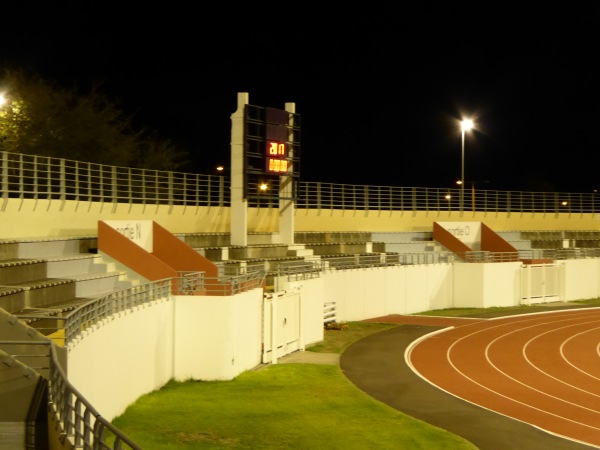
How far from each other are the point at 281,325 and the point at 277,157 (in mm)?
8607

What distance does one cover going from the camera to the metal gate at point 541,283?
39094 mm

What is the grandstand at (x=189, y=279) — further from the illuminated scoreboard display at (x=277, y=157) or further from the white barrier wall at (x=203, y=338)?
the illuminated scoreboard display at (x=277, y=157)

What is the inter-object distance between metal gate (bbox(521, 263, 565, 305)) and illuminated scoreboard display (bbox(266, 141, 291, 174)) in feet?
43.9

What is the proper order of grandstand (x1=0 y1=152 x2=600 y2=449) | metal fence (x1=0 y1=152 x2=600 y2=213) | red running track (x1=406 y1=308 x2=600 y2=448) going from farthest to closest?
1. metal fence (x1=0 y1=152 x2=600 y2=213)
2. red running track (x1=406 y1=308 x2=600 y2=448)
3. grandstand (x1=0 y1=152 x2=600 y2=449)

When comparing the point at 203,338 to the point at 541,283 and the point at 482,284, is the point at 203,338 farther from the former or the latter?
the point at 541,283

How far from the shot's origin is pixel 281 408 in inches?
696

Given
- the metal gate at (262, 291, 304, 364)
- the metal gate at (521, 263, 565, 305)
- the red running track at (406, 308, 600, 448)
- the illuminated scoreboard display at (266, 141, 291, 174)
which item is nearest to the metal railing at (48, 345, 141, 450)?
the red running track at (406, 308, 600, 448)

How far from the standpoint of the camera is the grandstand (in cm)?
1120

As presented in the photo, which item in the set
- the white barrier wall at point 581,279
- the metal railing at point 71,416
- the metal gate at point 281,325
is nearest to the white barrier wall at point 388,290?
the metal gate at point 281,325

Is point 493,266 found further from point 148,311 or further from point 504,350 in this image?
point 148,311

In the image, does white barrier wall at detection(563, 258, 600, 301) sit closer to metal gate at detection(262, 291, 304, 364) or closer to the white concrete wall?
the white concrete wall

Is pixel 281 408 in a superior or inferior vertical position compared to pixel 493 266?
inferior

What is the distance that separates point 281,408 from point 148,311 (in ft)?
11.0

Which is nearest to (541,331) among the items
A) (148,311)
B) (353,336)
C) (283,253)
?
(353,336)
